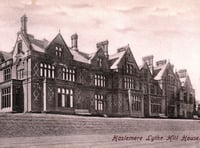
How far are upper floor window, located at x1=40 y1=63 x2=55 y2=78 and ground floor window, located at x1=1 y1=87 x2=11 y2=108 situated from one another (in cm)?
99

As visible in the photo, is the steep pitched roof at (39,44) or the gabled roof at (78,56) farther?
the gabled roof at (78,56)

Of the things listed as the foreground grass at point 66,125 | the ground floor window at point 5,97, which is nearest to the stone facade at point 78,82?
the ground floor window at point 5,97

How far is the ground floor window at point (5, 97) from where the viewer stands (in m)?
7.67

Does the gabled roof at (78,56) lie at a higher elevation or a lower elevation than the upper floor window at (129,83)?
higher

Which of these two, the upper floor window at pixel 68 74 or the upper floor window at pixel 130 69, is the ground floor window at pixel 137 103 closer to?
the upper floor window at pixel 130 69

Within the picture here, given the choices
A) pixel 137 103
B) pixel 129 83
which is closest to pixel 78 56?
pixel 129 83

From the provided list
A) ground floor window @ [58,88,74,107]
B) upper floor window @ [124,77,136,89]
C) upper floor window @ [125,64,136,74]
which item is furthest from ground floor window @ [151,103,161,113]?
ground floor window @ [58,88,74,107]

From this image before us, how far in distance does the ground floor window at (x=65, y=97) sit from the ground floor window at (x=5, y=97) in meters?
1.39

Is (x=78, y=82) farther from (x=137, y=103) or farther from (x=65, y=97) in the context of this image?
(x=137, y=103)

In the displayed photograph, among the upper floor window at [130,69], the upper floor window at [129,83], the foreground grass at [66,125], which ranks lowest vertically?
the foreground grass at [66,125]

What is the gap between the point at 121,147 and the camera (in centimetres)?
642

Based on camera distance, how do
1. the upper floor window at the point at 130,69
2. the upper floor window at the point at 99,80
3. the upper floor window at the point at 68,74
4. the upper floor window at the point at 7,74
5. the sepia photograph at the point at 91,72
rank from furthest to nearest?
the upper floor window at the point at 130,69, the upper floor window at the point at 99,80, the upper floor window at the point at 68,74, the upper floor window at the point at 7,74, the sepia photograph at the point at 91,72

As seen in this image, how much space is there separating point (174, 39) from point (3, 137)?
4.26 metres

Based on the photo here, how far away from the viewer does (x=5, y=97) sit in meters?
7.89
